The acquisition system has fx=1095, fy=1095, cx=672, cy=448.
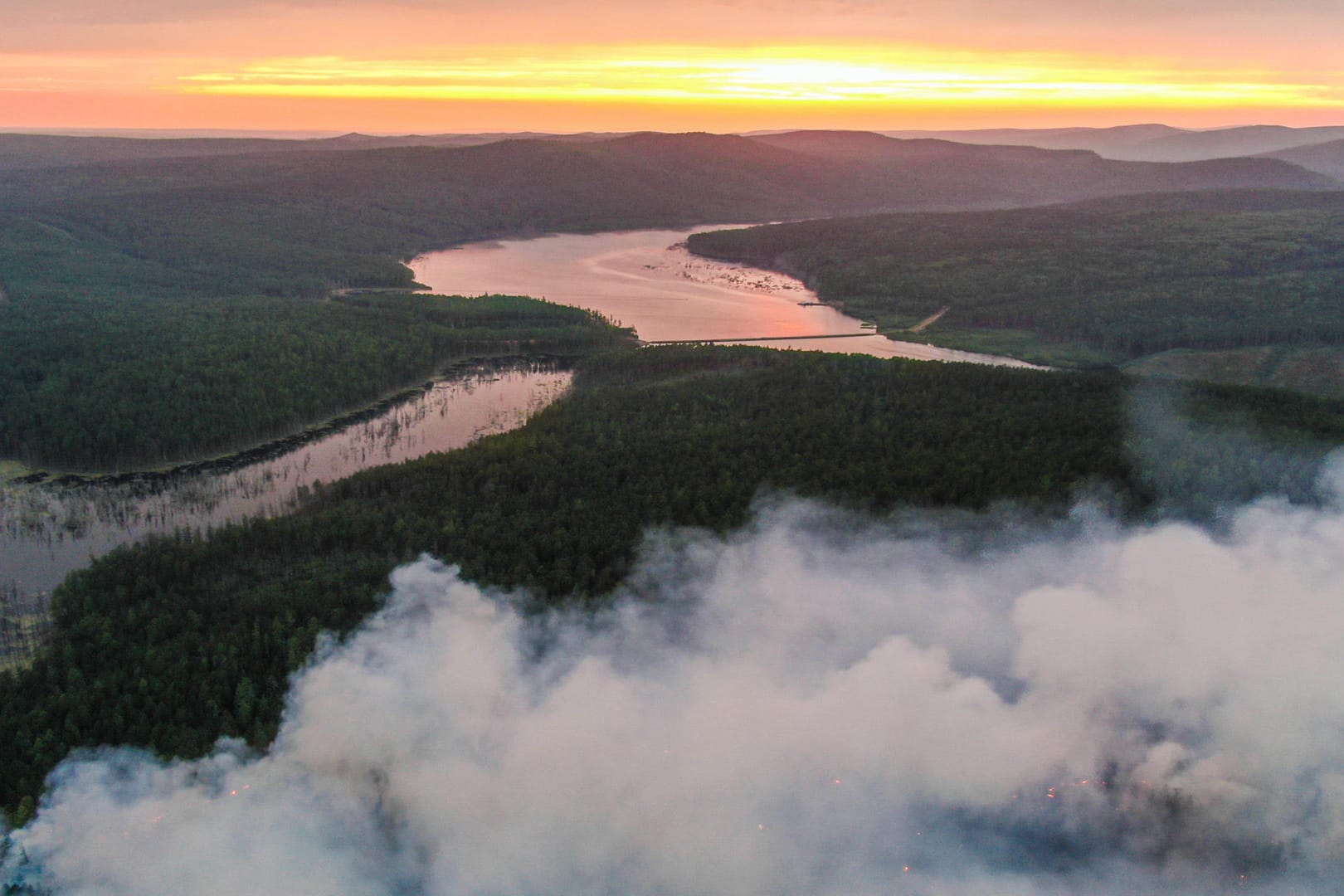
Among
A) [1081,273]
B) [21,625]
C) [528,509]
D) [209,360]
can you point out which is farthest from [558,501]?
[1081,273]

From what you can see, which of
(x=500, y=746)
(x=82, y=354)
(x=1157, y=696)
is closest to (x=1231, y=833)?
(x=1157, y=696)

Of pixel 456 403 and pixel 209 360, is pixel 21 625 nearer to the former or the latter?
pixel 209 360

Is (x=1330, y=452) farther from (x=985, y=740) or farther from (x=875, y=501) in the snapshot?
(x=985, y=740)

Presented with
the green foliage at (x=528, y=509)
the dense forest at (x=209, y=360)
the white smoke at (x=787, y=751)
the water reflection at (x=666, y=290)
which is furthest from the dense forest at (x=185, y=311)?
the white smoke at (x=787, y=751)

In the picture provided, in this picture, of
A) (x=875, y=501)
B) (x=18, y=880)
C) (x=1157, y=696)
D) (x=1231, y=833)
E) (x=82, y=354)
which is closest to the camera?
(x=18, y=880)

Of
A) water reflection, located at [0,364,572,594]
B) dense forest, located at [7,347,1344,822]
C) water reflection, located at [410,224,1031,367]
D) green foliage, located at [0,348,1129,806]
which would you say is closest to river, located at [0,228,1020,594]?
water reflection, located at [0,364,572,594]

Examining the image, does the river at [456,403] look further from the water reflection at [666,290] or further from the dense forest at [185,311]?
the dense forest at [185,311]

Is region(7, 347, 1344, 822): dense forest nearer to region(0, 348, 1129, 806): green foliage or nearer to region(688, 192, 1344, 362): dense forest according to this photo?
region(0, 348, 1129, 806): green foliage
